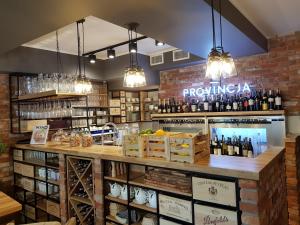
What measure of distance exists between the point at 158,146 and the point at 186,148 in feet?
0.97

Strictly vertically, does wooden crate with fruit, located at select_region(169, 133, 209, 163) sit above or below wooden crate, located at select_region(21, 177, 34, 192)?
above

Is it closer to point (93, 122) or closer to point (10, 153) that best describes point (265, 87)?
point (93, 122)

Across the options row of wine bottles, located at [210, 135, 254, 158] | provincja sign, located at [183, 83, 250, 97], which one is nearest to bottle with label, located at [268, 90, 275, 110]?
provincja sign, located at [183, 83, 250, 97]

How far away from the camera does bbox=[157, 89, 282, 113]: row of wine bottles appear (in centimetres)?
379

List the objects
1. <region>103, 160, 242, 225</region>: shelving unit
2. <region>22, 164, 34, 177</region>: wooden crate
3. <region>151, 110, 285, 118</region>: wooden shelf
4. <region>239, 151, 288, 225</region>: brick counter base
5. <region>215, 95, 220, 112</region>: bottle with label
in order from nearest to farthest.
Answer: <region>239, 151, 288, 225</region>: brick counter base < <region>103, 160, 242, 225</region>: shelving unit < <region>151, 110, 285, 118</region>: wooden shelf < <region>22, 164, 34, 177</region>: wooden crate < <region>215, 95, 220, 112</region>: bottle with label

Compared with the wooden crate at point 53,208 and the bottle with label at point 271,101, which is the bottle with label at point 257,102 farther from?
the wooden crate at point 53,208

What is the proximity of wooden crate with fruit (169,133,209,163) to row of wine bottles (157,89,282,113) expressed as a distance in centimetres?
221

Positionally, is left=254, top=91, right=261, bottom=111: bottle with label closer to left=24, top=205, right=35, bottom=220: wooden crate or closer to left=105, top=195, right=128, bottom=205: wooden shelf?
left=105, top=195, right=128, bottom=205: wooden shelf

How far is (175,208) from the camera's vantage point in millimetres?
2061

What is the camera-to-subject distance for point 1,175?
4.12m

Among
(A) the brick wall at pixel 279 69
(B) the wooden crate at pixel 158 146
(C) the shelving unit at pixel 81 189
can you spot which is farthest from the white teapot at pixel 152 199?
(A) the brick wall at pixel 279 69

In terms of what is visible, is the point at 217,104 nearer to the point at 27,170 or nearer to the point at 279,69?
the point at 279,69

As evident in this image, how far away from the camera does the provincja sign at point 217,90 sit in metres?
4.19

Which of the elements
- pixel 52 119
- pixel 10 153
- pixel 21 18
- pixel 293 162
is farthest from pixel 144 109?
pixel 21 18
